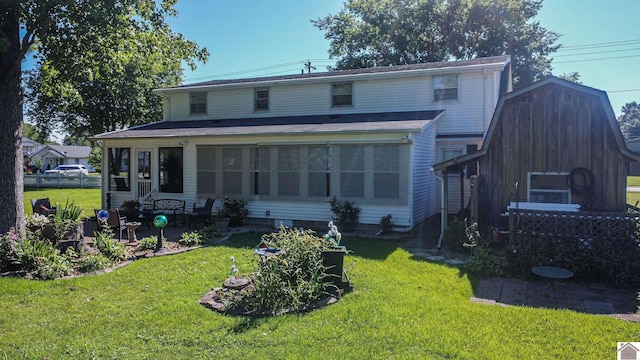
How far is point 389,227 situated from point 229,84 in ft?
33.7

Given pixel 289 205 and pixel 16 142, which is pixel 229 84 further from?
pixel 16 142

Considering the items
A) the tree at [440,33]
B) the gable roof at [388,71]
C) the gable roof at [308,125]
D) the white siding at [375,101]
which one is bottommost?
the gable roof at [308,125]

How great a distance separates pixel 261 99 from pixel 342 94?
12.0 feet

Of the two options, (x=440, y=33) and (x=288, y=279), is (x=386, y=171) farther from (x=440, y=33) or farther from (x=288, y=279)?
(x=440, y=33)

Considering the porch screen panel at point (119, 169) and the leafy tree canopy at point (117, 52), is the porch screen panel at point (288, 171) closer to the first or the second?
A: the leafy tree canopy at point (117, 52)

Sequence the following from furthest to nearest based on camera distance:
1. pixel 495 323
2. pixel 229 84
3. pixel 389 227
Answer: pixel 229 84, pixel 389 227, pixel 495 323

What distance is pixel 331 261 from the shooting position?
6.24 m

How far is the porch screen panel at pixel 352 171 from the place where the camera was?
12078mm

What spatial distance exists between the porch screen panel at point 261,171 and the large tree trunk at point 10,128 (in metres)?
6.33

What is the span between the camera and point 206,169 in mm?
14133

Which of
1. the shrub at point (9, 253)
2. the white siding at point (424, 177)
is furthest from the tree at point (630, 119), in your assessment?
the shrub at point (9, 253)

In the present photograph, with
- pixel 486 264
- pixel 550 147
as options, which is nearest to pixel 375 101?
pixel 550 147

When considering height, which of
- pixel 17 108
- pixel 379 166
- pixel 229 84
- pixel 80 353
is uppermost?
pixel 229 84

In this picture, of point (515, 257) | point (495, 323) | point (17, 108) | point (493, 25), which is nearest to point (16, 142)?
point (17, 108)
